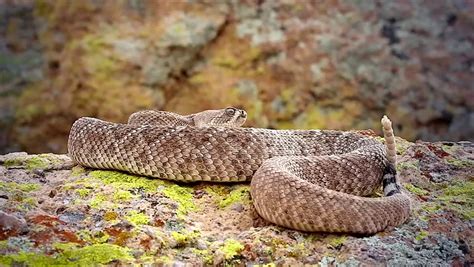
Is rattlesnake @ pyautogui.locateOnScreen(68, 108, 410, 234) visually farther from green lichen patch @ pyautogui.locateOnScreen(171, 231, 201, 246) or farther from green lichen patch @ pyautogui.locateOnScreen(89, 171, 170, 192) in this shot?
green lichen patch @ pyautogui.locateOnScreen(171, 231, 201, 246)

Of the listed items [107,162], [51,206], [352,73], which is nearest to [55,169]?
[107,162]

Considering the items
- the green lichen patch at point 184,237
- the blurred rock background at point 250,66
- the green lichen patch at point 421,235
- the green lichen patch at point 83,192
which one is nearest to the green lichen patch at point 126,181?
the green lichen patch at point 83,192

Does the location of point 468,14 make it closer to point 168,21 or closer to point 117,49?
point 168,21

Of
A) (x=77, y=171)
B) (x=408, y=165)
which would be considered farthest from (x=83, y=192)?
(x=408, y=165)

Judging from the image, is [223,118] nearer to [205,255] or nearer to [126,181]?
[126,181]

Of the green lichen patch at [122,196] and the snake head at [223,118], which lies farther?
the snake head at [223,118]

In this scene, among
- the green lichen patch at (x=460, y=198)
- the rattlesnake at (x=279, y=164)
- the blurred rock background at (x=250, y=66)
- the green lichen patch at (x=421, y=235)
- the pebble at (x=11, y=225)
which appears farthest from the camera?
the blurred rock background at (x=250, y=66)

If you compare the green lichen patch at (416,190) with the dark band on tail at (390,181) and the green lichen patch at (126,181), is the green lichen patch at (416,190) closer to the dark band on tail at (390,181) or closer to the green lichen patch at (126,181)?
the dark band on tail at (390,181)

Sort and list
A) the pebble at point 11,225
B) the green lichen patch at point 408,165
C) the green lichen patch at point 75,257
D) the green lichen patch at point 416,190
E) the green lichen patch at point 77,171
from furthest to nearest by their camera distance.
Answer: the green lichen patch at point 408,165, the green lichen patch at point 77,171, the green lichen patch at point 416,190, the pebble at point 11,225, the green lichen patch at point 75,257
